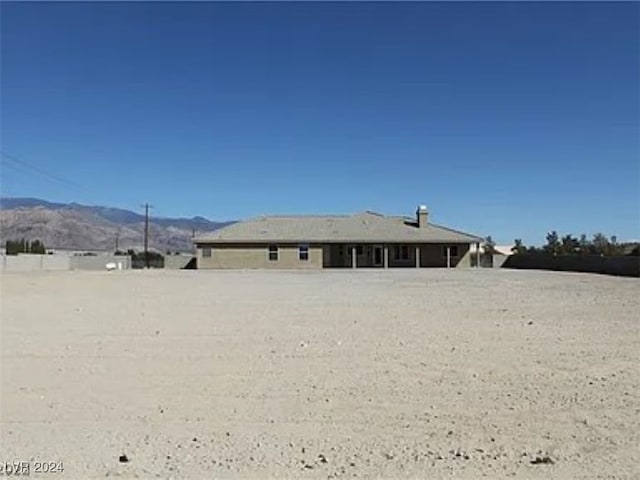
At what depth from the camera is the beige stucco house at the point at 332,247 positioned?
58000mm

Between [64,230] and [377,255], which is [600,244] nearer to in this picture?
[377,255]

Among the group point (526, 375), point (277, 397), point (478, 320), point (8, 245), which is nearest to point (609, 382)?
point (526, 375)

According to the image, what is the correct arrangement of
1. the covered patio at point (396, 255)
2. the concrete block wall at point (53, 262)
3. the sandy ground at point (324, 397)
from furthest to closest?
the covered patio at point (396, 255)
the concrete block wall at point (53, 262)
the sandy ground at point (324, 397)

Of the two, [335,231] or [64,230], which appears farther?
[64,230]

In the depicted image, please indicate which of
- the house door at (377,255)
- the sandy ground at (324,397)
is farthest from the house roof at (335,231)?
the sandy ground at (324,397)

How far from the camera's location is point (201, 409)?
7.13 metres

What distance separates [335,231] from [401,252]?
18.1 ft

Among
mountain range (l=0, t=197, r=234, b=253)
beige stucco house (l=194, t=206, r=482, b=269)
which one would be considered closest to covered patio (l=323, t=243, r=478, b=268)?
beige stucco house (l=194, t=206, r=482, b=269)

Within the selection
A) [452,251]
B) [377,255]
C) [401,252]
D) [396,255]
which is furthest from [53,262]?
[452,251]

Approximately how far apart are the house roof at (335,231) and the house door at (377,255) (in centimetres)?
97

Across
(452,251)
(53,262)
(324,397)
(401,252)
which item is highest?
(452,251)

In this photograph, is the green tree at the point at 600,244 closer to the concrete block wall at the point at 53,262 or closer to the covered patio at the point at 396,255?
the covered patio at the point at 396,255

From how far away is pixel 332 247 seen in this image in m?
58.6

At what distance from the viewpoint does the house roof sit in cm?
5806
